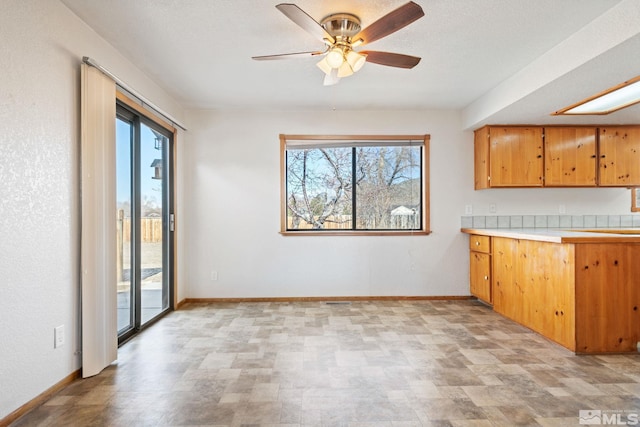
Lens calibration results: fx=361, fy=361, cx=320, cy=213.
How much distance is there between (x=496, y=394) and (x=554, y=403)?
30cm

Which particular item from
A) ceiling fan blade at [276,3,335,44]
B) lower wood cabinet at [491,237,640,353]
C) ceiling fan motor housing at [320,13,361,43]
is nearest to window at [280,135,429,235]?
lower wood cabinet at [491,237,640,353]

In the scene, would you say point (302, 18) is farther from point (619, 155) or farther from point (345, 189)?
point (619, 155)

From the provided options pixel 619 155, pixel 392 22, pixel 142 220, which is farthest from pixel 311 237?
pixel 619 155

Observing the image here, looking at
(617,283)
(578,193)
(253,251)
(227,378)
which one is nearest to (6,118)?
(227,378)

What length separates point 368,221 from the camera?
4.66m

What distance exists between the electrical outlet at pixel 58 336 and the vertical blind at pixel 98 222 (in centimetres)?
14


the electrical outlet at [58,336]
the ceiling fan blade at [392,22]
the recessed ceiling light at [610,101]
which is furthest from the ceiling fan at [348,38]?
the electrical outlet at [58,336]

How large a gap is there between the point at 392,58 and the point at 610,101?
2496 mm

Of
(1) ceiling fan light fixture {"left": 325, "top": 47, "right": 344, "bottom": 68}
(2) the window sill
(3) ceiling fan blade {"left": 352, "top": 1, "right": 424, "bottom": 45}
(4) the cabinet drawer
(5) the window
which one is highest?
(3) ceiling fan blade {"left": 352, "top": 1, "right": 424, "bottom": 45}

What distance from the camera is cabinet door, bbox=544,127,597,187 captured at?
4254mm

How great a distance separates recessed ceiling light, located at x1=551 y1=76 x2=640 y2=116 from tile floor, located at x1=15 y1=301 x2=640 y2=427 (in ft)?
7.16

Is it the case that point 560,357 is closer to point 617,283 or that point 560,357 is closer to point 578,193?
point 617,283

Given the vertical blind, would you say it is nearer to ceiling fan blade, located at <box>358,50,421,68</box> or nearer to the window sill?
ceiling fan blade, located at <box>358,50,421,68</box>

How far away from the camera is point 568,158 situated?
426 cm
